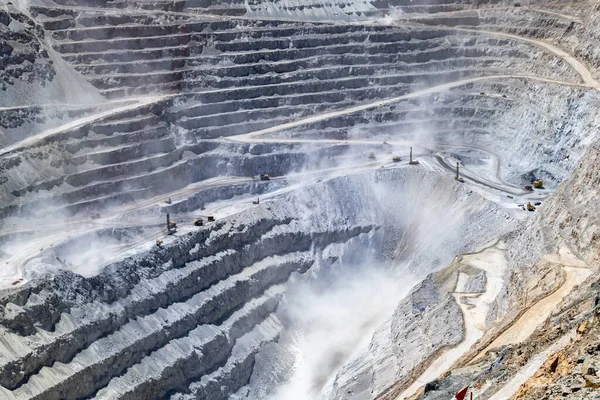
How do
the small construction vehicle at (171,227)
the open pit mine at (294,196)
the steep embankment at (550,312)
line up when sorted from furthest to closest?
the small construction vehicle at (171,227), the open pit mine at (294,196), the steep embankment at (550,312)

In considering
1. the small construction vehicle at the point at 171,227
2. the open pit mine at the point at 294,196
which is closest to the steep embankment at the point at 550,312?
the open pit mine at the point at 294,196

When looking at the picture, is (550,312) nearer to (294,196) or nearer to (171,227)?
(171,227)

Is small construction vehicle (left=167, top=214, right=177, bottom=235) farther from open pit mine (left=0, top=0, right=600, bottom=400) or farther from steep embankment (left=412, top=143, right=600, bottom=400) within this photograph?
steep embankment (left=412, top=143, right=600, bottom=400)

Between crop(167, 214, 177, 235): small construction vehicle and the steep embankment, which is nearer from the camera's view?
the steep embankment

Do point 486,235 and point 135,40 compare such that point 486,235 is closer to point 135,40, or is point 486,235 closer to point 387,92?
point 387,92

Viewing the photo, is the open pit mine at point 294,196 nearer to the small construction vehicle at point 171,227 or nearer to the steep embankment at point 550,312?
the steep embankment at point 550,312

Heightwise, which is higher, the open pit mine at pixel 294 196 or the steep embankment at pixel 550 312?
the open pit mine at pixel 294 196

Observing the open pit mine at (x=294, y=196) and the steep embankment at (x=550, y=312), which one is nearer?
the steep embankment at (x=550, y=312)

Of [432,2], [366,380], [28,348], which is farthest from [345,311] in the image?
[432,2]

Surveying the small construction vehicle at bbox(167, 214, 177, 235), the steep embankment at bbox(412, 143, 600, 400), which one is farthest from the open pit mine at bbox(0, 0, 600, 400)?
the small construction vehicle at bbox(167, 214, 177, 235)
